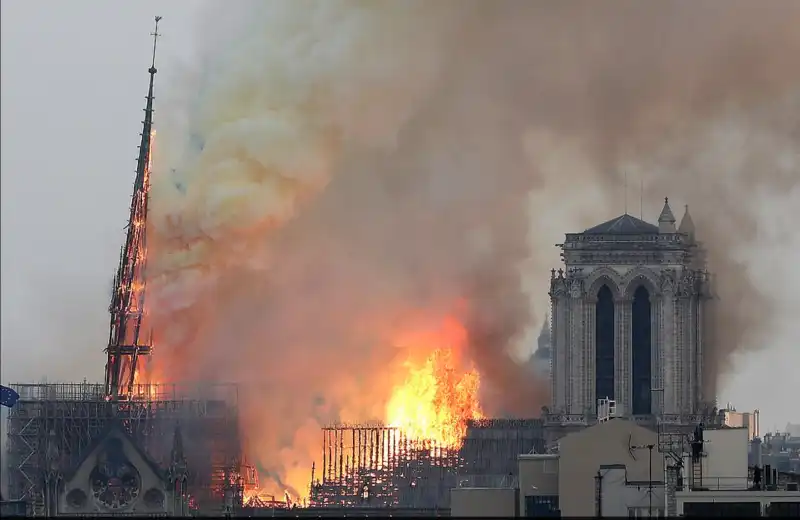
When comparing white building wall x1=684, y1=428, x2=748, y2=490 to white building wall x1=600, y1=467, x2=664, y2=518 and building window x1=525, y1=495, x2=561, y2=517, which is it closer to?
white building wall x1=600, y1=467, x2=664, y2=518

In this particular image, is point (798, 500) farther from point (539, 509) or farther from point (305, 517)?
point (305, 517)

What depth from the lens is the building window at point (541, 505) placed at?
155625 mm

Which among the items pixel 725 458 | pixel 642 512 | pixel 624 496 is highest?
Answer: pixel 725 458

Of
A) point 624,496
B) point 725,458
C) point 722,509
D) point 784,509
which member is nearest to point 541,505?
point 624,496

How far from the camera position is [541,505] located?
157 meters

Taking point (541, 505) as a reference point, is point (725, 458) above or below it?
above

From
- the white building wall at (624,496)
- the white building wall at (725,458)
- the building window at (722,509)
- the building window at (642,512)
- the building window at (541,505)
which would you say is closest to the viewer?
the building window at (722,509)

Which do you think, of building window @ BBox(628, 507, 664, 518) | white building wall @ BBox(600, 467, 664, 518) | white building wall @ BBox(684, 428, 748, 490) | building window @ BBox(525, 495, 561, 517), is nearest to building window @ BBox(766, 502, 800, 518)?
building window @ BBox(628, 507, 664, 518)

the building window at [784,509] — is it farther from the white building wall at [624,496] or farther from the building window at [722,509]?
the white building wall at [624,496]

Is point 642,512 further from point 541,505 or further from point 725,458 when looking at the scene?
point 541,505

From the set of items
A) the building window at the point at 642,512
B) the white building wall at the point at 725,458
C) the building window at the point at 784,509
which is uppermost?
the white building wall at the point at 725,458

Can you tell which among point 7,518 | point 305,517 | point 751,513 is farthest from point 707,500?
point 305,517

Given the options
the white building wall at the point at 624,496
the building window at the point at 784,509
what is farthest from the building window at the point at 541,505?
the building window at the point at 784,509

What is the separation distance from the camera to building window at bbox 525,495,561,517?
155625mm
